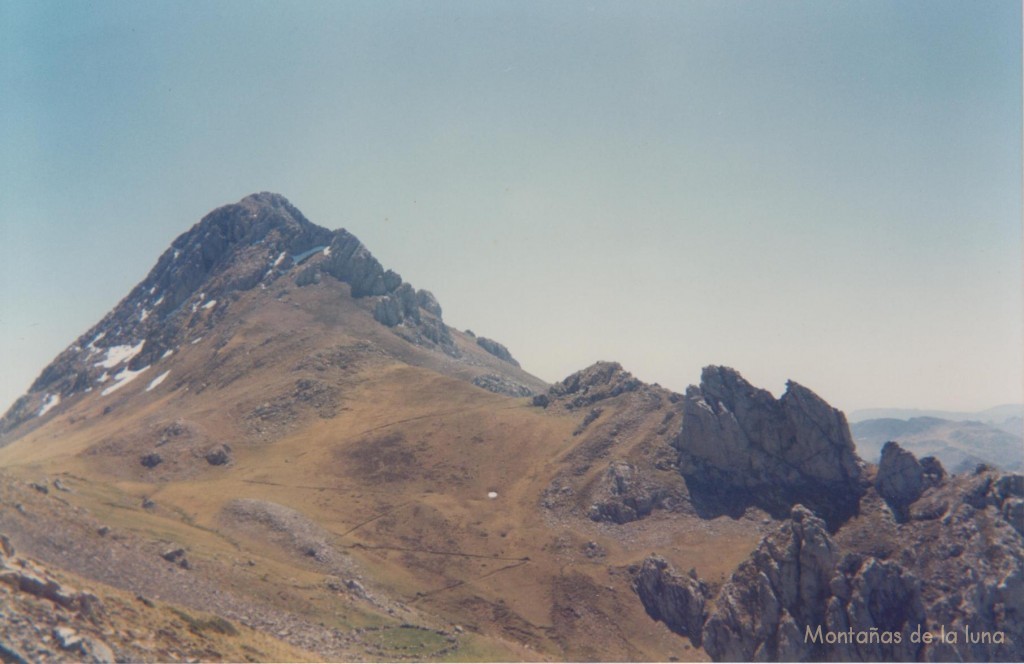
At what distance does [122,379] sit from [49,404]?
31951mm

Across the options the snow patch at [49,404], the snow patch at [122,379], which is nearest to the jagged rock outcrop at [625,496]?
the snow patch at [122,379]

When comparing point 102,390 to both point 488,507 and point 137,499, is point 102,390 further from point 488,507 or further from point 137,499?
point 488,507

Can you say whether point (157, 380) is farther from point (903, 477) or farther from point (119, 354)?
point (903, 477)

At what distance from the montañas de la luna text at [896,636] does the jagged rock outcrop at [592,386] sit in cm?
5966

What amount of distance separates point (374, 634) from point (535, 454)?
51755 millimetres

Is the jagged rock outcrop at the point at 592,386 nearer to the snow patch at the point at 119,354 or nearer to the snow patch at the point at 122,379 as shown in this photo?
the snow patch at the point at 122,379

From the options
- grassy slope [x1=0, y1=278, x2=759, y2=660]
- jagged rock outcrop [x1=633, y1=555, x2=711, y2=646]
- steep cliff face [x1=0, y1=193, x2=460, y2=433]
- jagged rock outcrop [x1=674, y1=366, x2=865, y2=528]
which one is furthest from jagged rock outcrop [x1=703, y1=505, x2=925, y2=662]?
steep cliff face [x1=0, y1=193, x2=460, y2=433]

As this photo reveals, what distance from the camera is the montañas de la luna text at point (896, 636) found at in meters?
53.9

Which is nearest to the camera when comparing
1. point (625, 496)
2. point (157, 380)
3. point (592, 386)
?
point (625, 496)

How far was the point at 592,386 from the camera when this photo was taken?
12125 cm

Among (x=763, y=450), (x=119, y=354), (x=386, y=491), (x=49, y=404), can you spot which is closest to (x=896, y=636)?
(x=763, y=450)

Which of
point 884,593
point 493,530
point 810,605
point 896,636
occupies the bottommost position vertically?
point 896,636

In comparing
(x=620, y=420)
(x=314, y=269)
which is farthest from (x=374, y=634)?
Result: (x=314, y=269)

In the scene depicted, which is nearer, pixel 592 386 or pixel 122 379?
pixel 592 386
